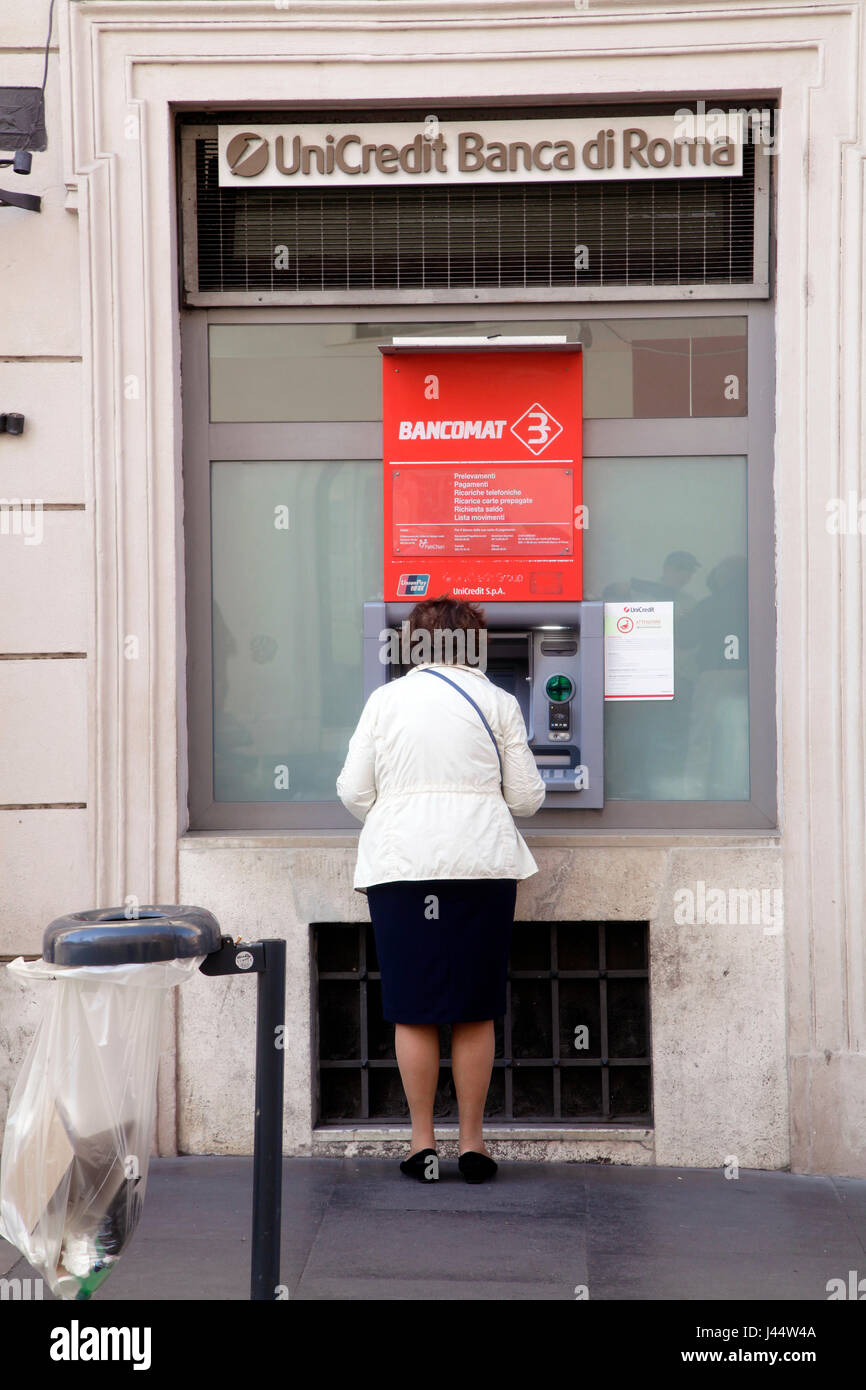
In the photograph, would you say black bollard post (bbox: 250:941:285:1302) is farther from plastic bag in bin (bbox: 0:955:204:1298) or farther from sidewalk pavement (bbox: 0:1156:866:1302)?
sidewalk pavement (bbox: 0:1156:866:1302)

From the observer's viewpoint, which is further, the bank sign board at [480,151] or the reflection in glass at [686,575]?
the reflection in glass at [686,575]

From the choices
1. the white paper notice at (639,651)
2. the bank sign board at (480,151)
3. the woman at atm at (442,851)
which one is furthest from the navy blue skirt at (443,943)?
the bank sign board at (480,151)

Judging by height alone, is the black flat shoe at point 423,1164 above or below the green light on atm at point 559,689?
below

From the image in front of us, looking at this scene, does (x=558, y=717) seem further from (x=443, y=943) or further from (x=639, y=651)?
(x=443, y=943)

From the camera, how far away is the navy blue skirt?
4035 millimetres

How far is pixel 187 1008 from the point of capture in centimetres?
449

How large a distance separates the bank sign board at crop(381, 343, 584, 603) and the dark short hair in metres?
0.40

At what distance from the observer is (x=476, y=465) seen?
4.56 metres

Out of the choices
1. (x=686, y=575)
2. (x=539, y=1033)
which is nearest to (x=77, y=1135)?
(x=539, y=1033)

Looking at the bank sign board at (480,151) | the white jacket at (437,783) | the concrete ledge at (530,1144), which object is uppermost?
the bank sign board at (480,151)

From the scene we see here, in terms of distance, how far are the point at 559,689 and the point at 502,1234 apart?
178 cm

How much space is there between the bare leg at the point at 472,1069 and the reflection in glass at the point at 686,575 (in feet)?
3.33

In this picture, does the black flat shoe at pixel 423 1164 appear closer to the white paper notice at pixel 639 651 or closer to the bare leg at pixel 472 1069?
the bare leg at pixel 472 1069

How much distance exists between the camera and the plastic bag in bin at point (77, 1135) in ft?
9.30
